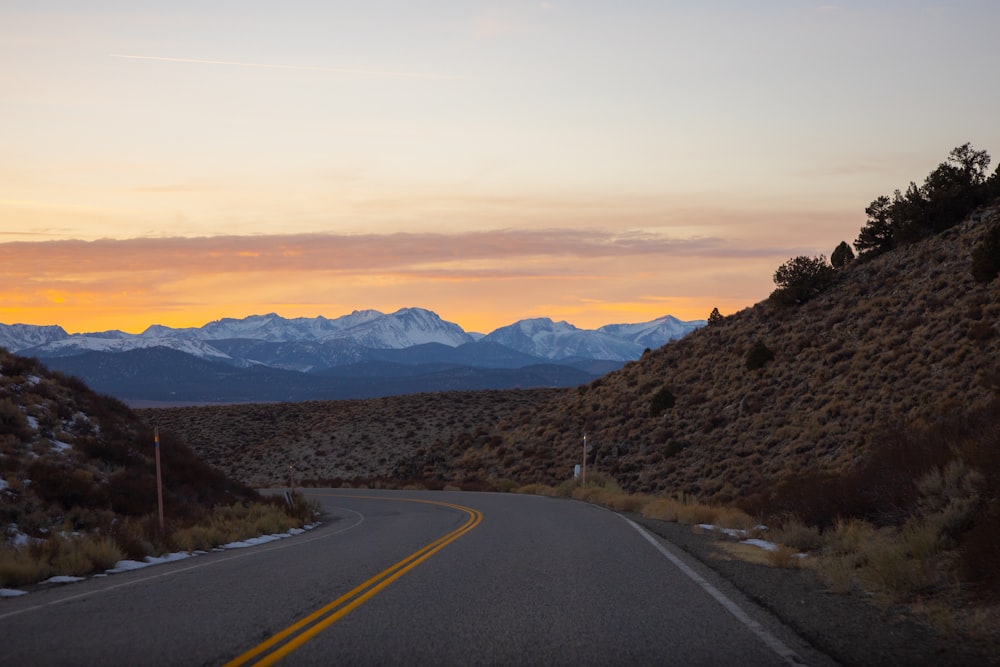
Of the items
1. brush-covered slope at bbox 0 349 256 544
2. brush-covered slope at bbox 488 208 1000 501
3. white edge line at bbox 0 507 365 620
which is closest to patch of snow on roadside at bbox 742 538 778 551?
white edge line at bbox 0 507 365 620

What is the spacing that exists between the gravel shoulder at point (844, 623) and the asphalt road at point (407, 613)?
300 mm

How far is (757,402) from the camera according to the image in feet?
139

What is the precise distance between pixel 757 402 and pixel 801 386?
2.30 meters

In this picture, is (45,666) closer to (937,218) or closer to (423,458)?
(937,218)

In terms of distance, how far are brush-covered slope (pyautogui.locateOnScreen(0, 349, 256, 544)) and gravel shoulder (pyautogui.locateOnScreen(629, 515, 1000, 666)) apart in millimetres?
12202

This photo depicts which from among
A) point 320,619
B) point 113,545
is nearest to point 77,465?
point 113,545

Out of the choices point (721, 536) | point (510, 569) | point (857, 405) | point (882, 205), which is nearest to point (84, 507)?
point (510, 569)

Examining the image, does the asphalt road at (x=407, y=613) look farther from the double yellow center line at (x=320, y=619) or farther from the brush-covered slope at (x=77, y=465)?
the brush-covered slope at (x=77, y=465)

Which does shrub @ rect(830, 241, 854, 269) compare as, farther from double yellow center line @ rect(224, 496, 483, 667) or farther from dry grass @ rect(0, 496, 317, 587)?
double yellow center line @ rect(224, 496, 483, 667)

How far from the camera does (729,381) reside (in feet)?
158

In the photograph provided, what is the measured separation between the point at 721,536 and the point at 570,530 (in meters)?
3.22

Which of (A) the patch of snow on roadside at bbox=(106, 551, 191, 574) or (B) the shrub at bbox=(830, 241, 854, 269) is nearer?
(A) the patch of snow on roadside at bbox=(106, 551, 191, 574)

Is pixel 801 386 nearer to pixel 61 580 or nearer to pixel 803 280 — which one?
pixel 803 280

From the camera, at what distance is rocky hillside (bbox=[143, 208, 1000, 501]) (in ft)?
109
